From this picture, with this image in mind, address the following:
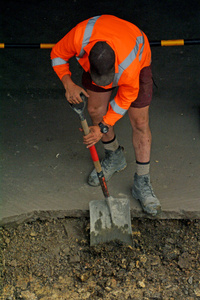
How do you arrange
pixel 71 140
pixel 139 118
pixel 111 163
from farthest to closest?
pixel 71 140, pixel 111 163, pixel 139 118

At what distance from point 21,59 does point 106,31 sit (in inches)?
107

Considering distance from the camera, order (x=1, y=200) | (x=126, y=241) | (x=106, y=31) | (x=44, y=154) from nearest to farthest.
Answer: (x=106, y=31) < (x=126, y=241) < (x=1, y=200) < (x=44, y=154)

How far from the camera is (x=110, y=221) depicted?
3.05 m

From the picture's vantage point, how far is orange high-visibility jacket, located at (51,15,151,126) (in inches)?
95.6

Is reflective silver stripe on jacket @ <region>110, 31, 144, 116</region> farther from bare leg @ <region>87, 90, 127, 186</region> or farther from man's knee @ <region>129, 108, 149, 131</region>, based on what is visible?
bare leg @ <region>87, 90, 127, 186</region>

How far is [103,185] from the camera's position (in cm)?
310

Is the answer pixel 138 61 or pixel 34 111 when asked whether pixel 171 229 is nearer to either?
pixel 138 61

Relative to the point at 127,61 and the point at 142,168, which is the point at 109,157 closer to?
the point at 142,168

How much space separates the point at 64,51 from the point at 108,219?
138 centimetres

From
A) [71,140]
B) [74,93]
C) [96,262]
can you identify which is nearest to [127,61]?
[74,93]

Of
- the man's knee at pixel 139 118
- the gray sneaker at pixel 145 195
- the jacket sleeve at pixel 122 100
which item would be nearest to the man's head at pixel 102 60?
the jacket sleeve at pixel 122 100

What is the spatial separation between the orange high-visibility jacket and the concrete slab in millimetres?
1011

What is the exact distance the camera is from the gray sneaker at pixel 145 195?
126 inches

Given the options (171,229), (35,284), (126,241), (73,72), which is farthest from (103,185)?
(73,72)
